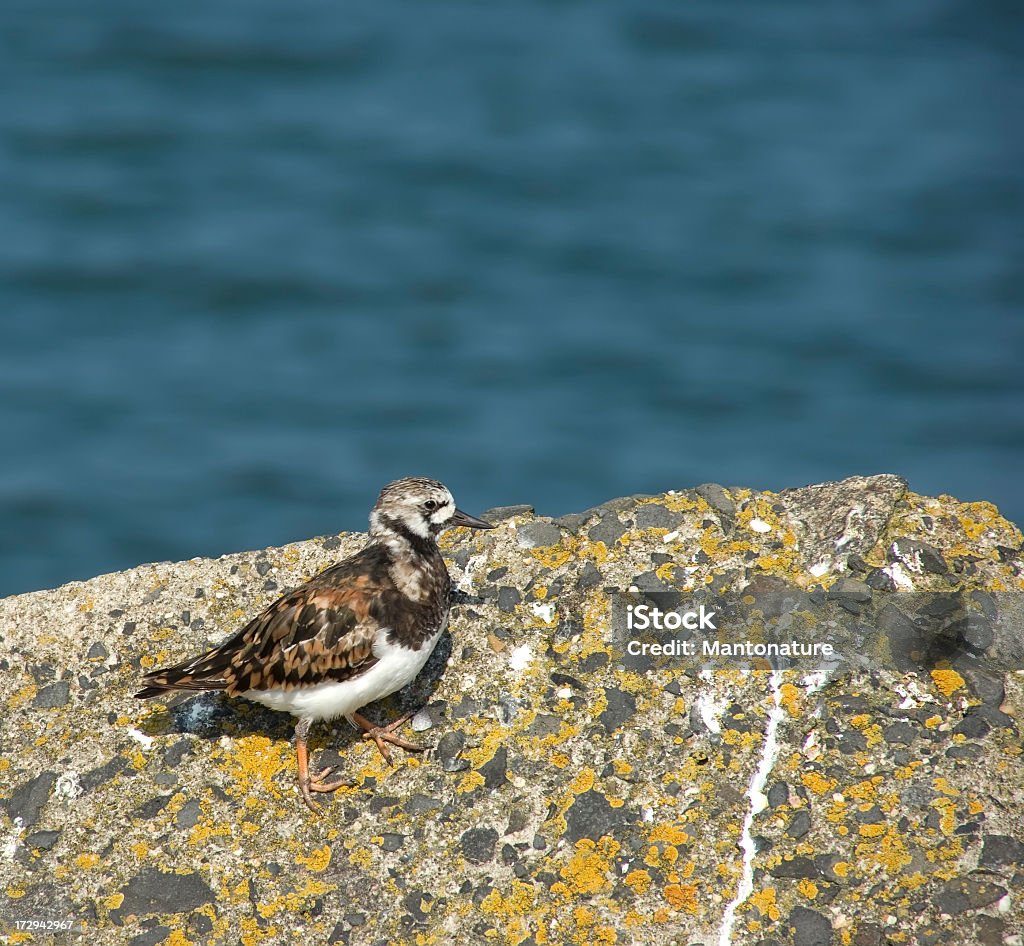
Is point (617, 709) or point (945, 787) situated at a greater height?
point (617, 709)

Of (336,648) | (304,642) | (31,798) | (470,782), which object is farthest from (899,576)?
(31,798)

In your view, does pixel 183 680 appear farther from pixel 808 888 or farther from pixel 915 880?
pixel 915 880

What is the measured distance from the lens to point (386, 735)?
4348 millimetres

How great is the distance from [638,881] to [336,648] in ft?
4.38

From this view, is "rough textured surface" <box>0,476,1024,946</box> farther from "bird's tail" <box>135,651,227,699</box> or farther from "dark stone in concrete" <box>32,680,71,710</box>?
"bird's tail" <box>135,651,227,699</box>

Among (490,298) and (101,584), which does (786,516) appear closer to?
(101,584)

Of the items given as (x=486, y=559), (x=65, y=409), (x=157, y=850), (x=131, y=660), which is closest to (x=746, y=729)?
(x=486, y=559)

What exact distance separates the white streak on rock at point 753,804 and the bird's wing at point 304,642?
53.2 inches

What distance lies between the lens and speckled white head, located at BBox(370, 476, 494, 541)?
4.89 meters

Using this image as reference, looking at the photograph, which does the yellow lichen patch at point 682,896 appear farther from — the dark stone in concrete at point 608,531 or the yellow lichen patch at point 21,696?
the yellow lichen patch at point 21,696

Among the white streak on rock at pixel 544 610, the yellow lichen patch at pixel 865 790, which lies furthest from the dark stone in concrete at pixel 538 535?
the yellow lichen patch at pixel 865 790

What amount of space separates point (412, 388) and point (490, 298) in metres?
1.78

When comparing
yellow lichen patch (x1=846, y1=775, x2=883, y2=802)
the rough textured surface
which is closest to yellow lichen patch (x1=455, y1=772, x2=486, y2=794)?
the rough textured surface

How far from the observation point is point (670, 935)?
3.71 metres
